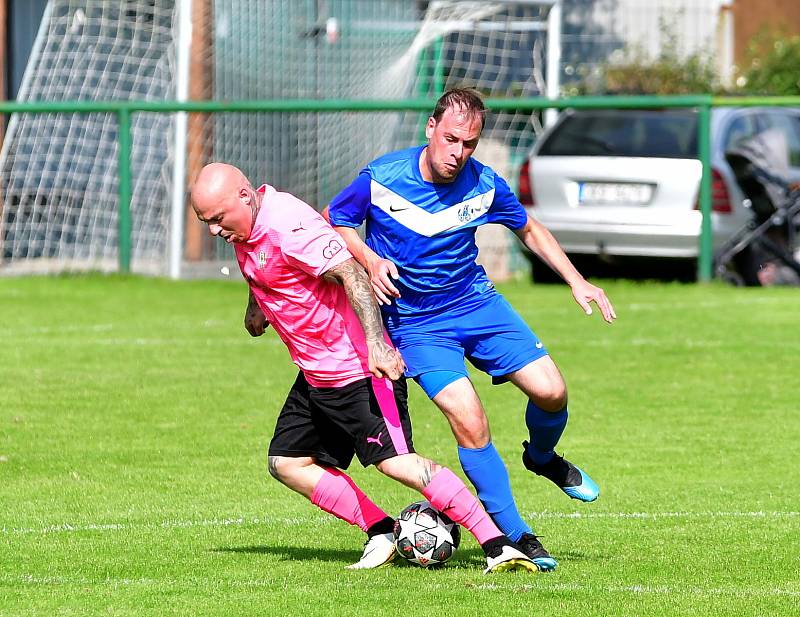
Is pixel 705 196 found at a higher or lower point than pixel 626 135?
lower

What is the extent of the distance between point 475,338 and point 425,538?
2.84ft

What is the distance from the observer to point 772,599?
5609 millimetres

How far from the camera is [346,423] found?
607 cm

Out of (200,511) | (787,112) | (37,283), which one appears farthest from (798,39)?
(200,511)

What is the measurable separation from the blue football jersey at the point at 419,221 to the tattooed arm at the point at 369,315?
598 mm

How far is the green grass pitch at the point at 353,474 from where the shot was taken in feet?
18.8

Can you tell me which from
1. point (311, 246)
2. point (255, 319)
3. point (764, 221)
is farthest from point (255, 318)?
point (764, 221)

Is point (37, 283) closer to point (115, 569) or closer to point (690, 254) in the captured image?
point (690, 254)

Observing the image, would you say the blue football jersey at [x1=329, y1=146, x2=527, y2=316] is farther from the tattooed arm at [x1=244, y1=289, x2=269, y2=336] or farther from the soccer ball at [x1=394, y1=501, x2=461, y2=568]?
the soccer ball at [x1=394, y1=501, x2=461, y2=568]

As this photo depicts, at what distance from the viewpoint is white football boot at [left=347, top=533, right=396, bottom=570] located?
6207 millimetres

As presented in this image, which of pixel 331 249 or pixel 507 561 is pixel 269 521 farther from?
pixel 331 249

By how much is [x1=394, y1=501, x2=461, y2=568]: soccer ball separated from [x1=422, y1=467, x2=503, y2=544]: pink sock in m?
0.11

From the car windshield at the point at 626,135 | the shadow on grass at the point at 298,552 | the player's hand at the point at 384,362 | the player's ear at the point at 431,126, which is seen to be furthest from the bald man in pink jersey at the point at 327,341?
the car windshield at the point at 626,135

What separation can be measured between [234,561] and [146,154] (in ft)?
41.9
